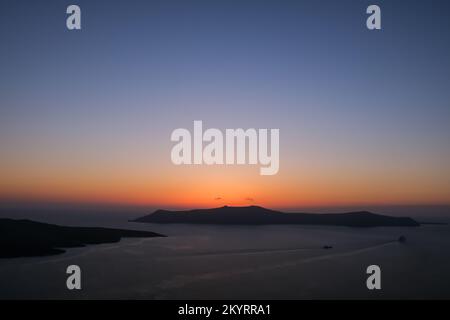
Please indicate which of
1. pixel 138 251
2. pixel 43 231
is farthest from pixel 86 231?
pixel 138 251

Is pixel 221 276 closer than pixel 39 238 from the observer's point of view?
Yes

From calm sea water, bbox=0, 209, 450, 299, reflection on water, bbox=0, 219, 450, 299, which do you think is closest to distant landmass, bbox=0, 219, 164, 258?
calm sea water, bbox=0, 209, 450, 299

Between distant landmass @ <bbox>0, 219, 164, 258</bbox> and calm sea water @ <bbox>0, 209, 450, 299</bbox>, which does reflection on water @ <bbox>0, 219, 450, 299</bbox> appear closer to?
calm sea water @ <bbox>0, 209, 450, 299</bbox>

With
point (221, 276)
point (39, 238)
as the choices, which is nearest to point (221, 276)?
point (221, 276)

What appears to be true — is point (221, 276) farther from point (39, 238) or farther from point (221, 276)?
point (39, 238)

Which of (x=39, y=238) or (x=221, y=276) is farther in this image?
(x=39, y=238)

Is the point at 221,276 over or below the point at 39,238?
below

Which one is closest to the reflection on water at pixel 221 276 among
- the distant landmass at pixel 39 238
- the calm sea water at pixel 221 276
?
the calm sea water at pixel 221 276

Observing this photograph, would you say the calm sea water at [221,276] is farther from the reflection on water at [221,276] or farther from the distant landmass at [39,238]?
the distant landmass at [39,238]

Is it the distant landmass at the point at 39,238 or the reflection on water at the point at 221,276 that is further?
the distant landmass at the point at 39,238
